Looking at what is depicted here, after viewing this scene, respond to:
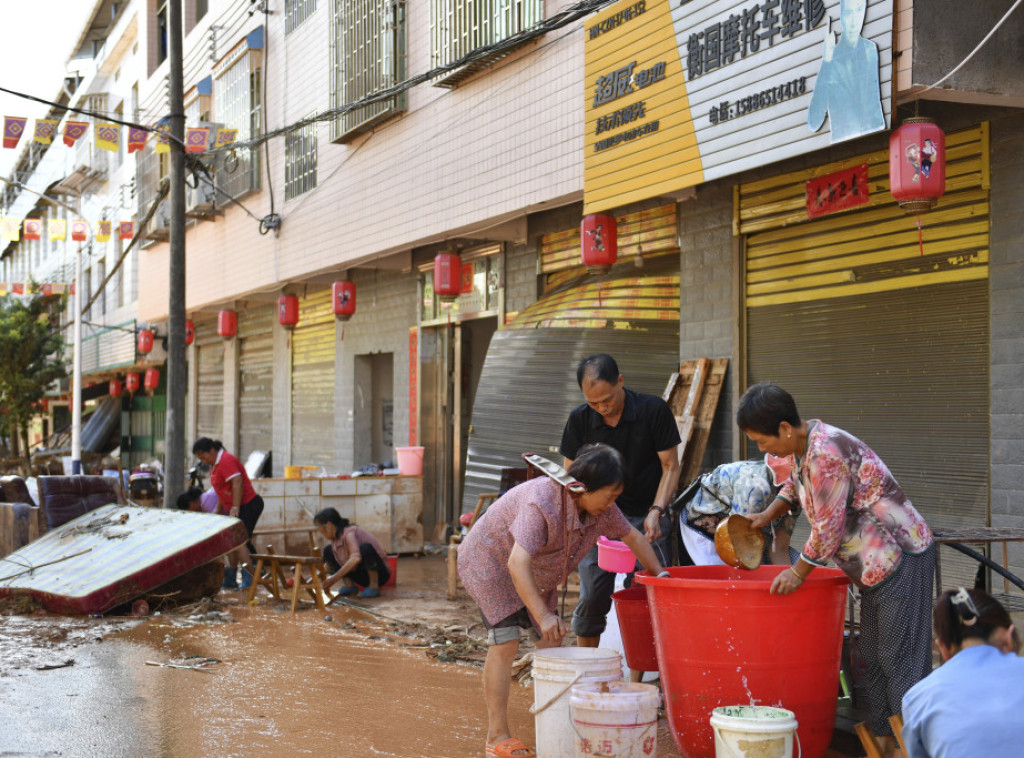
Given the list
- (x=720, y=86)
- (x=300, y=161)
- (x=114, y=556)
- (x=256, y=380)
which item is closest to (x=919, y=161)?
(x=720, y=86)

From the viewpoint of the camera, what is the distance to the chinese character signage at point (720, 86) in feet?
23.6

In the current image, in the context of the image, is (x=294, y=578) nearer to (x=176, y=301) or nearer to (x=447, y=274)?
(x=447, y=274)

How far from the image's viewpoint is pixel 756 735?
13.8 ft

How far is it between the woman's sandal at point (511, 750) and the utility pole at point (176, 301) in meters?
9.80

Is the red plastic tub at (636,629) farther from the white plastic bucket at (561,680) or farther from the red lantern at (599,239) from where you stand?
the red lantern at (599,239)

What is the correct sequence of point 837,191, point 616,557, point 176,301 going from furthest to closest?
point 176,301 → point 837,191 → point 616,557

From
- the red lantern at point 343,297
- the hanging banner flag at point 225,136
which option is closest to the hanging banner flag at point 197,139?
the hanging banner flag at point 225,136

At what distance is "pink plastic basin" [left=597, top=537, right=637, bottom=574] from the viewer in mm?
5875

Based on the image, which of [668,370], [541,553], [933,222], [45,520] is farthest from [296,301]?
[541,553]

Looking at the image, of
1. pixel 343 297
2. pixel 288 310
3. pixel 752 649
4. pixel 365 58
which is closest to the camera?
pixel 752 649

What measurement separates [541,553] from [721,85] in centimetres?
494

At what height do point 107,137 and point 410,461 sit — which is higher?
point 107,137

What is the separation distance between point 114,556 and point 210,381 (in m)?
16.0

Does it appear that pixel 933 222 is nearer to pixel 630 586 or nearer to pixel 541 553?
pixel 630 586
